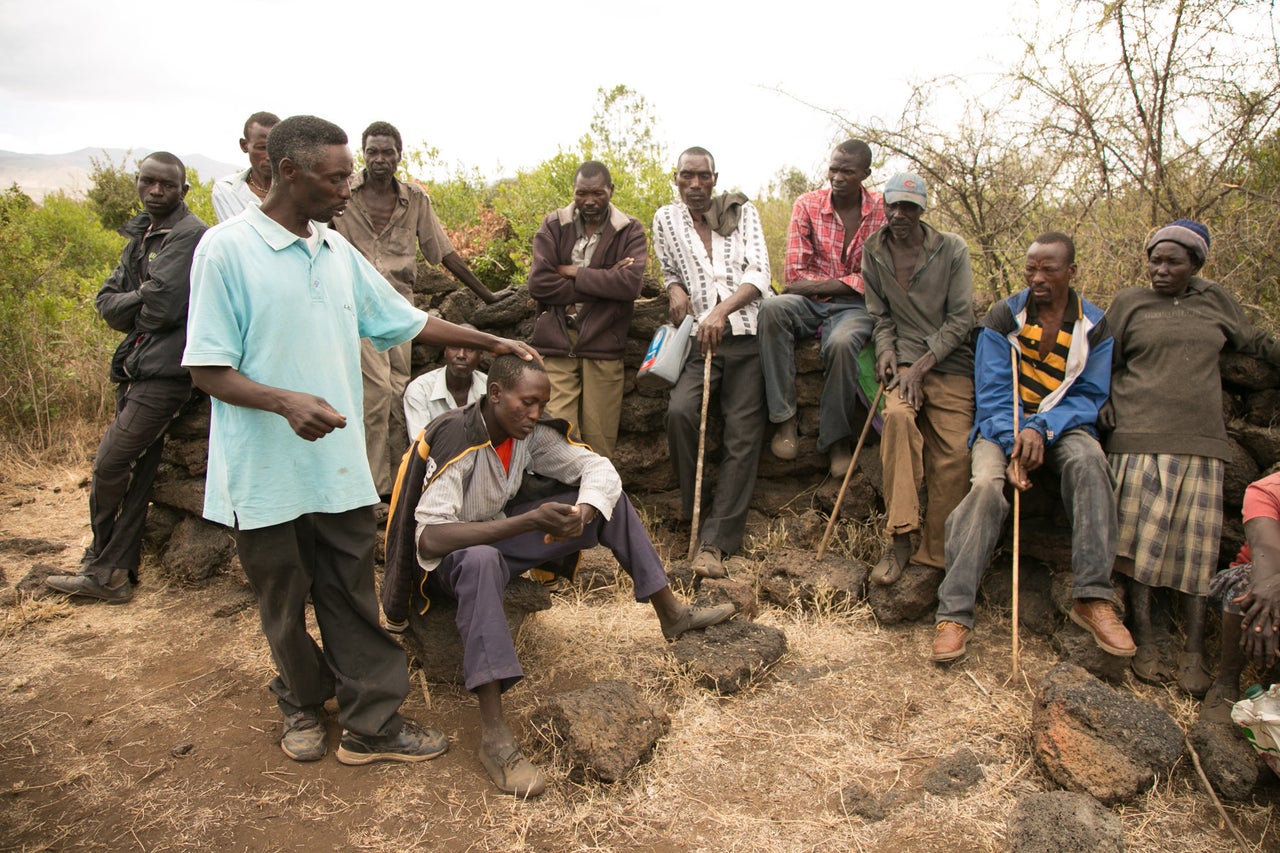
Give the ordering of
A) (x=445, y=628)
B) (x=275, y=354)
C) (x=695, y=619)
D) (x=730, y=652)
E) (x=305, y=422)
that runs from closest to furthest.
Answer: (x=305, y=422) < (x=275, y=354) < (x=445, y=628) < (x=730, y=652) < (x=695, y=619)

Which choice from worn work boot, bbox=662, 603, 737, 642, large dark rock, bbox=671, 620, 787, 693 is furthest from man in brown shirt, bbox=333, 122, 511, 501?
large dark rock, bbox=671, 620, 787, 693

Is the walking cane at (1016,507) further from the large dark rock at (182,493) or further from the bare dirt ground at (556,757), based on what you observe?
the large dark rock at (182,493)

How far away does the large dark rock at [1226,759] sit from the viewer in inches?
122

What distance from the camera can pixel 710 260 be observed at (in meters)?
5.28

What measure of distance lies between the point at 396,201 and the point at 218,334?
8.85 ft

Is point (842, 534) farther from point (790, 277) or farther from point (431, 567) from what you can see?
point (431, 567)

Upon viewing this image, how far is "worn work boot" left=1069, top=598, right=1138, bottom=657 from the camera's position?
148 inches

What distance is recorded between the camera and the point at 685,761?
3.32 m

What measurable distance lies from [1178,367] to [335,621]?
3909mm

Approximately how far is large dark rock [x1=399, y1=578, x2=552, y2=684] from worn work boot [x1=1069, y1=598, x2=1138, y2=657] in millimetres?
2421

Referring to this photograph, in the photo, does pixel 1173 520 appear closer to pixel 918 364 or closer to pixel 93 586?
pixel 918 364

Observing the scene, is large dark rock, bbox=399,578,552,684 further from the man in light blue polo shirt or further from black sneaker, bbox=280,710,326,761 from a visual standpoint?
black sneaker, bbox=280,710,326,761

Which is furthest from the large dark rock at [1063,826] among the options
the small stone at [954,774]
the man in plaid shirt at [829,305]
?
the man in plaid shirt at [829,305]

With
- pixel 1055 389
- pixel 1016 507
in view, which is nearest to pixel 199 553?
pixel 1016 507
